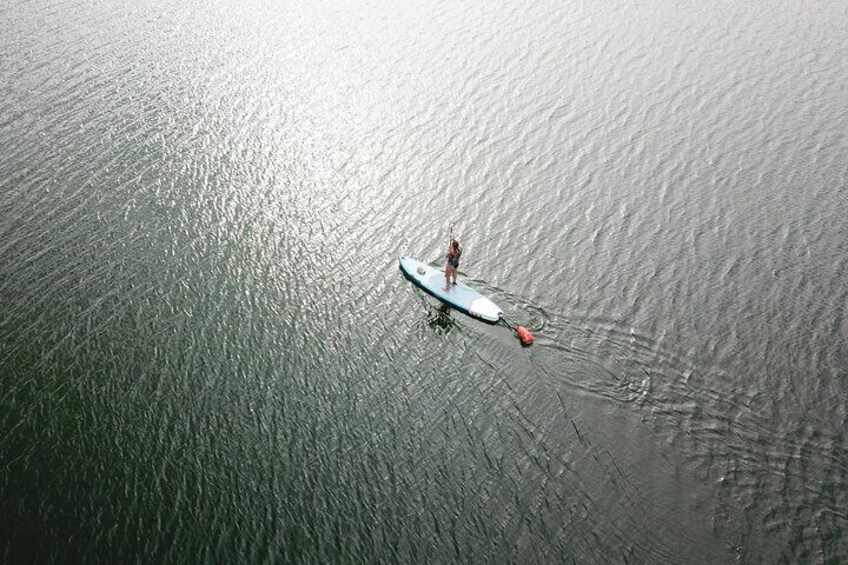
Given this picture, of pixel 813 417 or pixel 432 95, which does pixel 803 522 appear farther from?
pixel 432 95

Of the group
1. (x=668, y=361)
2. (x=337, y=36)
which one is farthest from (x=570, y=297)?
(x=337, y=36)

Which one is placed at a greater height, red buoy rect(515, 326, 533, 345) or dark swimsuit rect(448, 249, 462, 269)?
dark swimsuit rect(448, 249, 462, 269)

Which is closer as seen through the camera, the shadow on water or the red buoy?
the red buoy

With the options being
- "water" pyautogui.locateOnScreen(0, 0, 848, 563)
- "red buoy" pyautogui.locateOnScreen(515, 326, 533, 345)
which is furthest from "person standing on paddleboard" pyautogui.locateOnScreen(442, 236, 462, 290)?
"red buoy" pyautogui.locateOnScreen(515, 326, 533, 345)

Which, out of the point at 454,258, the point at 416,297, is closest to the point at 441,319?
the point at 416,297

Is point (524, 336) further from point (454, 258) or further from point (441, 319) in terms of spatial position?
point (454, 258)

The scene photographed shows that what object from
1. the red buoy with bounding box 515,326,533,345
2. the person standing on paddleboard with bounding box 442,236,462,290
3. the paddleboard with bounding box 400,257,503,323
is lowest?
the red buoy with bounding box 515,326,533,345

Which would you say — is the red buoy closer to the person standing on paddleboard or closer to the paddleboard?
the paddleboard
